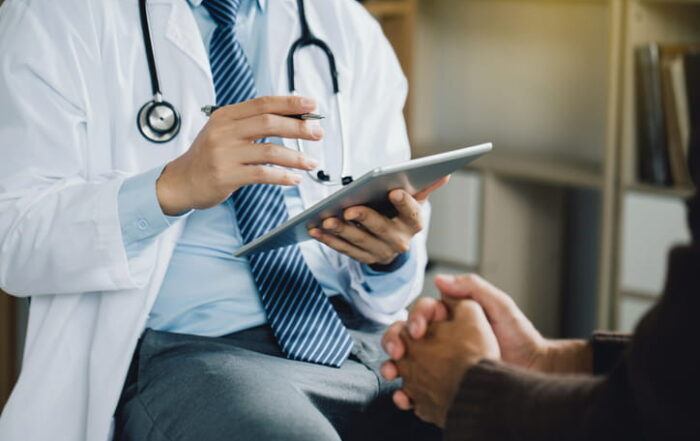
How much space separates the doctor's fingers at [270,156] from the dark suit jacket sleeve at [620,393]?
0.36 meters

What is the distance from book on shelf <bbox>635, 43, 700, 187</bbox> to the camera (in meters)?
2.41

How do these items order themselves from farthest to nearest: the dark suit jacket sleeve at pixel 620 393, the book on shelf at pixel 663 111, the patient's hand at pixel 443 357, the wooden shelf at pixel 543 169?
the wooden shelf at pixel 543 169 < the book on shelf at pixel 663 111 < the patient's hand at pixel 443 357 < the dark suit jacket sleeve at pixel 620 393

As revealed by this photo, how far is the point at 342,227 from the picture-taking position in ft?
4.76

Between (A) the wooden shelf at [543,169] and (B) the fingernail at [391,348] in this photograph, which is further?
(A) the wooden shelf at [543,169]

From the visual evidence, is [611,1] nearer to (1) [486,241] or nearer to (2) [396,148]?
(1) [486,241]

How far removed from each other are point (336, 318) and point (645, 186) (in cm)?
118

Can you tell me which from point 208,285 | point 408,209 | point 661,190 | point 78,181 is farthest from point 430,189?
point 661,190

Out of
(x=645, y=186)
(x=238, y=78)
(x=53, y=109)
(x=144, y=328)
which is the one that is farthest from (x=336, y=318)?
(x=645, y=186)

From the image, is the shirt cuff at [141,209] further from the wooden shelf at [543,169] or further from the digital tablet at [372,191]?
the wooden shelf at [543,169]

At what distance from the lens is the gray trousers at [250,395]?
1.31 m

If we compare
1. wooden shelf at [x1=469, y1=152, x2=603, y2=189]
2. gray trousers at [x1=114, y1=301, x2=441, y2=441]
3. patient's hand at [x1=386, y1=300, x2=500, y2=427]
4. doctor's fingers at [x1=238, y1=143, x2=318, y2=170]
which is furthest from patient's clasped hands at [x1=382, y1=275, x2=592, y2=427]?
wooden shelf at [x1=469, y1=152, x2=603, y2=189]

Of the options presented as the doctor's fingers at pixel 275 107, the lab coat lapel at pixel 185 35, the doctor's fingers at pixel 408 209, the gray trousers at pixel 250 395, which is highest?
the lab coat lapel at pixel 185 35

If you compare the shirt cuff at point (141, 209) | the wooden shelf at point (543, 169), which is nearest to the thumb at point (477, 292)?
the shirt cuff at point (141, 209)

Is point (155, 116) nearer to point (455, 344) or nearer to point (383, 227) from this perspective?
point (383, 227)
